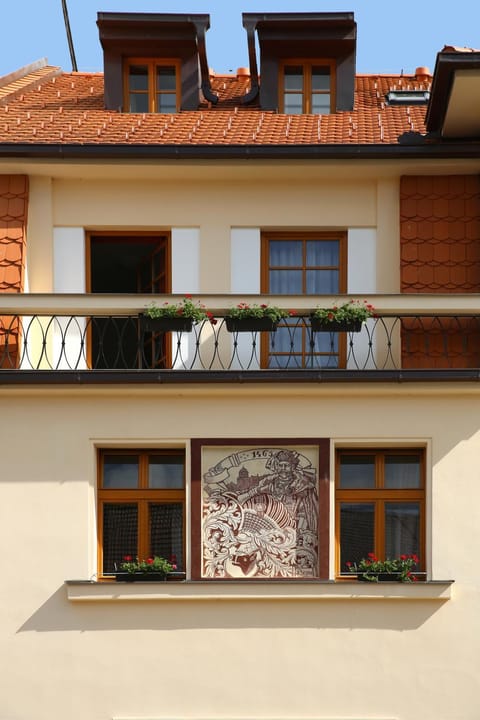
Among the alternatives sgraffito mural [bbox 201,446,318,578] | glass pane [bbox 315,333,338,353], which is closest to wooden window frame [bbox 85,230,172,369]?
sgraffito mural [bbox 201,446,318,578]

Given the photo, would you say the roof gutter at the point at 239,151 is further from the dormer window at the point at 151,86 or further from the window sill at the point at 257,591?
the window sill at the point at 257,591

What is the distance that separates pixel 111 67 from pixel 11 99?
1522 millimetres

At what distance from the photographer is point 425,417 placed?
14703mm

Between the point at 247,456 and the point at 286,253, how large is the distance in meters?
2.78

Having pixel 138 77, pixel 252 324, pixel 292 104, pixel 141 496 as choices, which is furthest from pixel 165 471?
pixel 138 77

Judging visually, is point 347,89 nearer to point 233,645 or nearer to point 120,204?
point 120,204

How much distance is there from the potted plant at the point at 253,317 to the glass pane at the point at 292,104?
465 cm

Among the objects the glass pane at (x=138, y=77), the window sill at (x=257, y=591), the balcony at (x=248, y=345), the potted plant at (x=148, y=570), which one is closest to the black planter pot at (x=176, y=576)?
the potted plant at (x=148, y=570)

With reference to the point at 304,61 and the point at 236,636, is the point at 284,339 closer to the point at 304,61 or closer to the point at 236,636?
the point at 236,636

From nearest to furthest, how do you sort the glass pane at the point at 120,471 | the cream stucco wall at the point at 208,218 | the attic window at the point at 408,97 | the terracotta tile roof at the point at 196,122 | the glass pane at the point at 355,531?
the glass pane at the point at 355,531 < the glass pane at the point at 120,471 < the cream stucco wall at the point at 208,218 < the terracotta tile roof at the point at 196,122 < the attic window at the point at 408,97

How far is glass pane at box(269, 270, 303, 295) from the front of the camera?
A: 15.9m

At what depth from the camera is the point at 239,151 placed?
1524 cm

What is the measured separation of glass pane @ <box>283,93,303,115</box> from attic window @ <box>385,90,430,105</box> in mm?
1310

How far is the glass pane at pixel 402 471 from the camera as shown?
14945 millimetres
